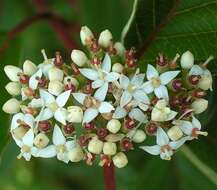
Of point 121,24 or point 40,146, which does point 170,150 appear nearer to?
point 40,146

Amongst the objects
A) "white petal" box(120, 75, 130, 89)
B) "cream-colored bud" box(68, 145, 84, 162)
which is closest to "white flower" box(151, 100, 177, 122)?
"white petal" box(120, 75, 130, 89)

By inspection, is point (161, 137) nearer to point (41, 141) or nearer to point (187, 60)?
point (187, 60)

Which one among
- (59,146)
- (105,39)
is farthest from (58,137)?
(105,39)

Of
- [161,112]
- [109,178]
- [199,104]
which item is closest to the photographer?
[161,112]

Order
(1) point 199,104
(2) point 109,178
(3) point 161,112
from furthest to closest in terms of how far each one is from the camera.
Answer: (2) point 109,178 < (1) point 199,104 < (3) point 161,112

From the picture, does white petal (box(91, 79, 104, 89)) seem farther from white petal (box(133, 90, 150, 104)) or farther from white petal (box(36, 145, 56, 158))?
white petal (box(36, 145, 56, 158))

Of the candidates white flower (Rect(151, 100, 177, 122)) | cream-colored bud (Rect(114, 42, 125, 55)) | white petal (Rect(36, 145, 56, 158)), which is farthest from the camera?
cream-colored bud (Rect(114, 42, 125, 55))

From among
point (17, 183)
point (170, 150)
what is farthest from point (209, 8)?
point (17, 183)

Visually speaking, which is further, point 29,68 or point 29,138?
point 29,68
